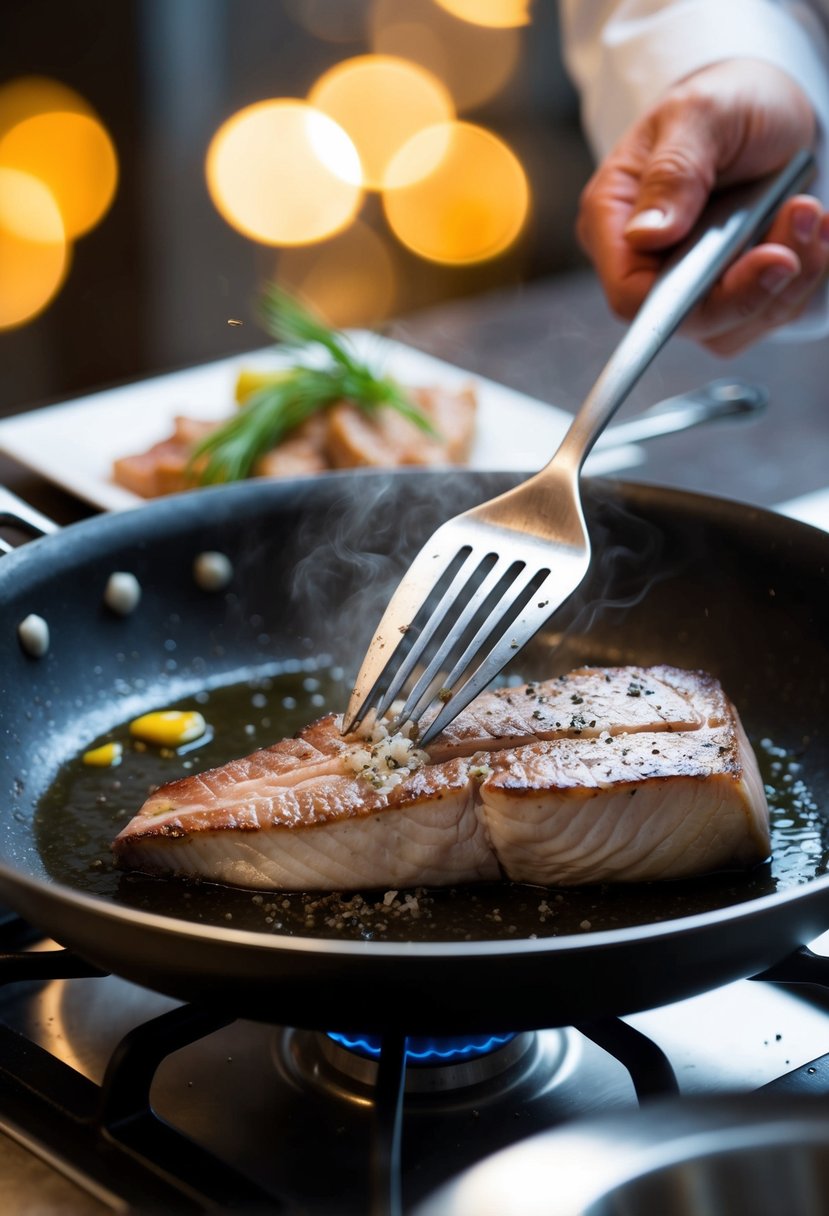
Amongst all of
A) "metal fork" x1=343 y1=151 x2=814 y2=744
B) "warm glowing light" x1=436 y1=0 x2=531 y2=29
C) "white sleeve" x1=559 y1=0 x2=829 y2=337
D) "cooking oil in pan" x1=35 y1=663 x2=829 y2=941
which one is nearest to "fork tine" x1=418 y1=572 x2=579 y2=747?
"metal fork" x1=343 y1=151 x2=814 y2=744

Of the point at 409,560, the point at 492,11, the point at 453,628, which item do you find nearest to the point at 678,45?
the point at 409,560

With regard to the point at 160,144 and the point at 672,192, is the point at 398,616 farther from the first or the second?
the point at 160,144

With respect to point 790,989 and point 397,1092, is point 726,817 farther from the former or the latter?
point 397,1092

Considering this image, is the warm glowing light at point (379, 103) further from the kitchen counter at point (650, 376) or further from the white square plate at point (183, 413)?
the white square plate at point (183, 413)

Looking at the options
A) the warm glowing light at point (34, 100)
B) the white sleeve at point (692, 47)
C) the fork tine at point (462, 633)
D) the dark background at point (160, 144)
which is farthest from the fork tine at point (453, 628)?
the warm glowing light at point (34, 100)

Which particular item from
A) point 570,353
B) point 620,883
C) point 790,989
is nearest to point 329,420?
point 570,353

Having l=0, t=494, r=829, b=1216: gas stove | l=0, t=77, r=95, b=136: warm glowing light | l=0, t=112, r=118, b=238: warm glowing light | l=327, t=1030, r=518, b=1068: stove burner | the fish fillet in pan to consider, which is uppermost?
l=0, t=77, r=95, b=136: warm glowing light

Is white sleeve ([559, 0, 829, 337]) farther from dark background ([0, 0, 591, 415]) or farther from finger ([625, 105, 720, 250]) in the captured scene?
dark background ([0, 0, 591, 415])
